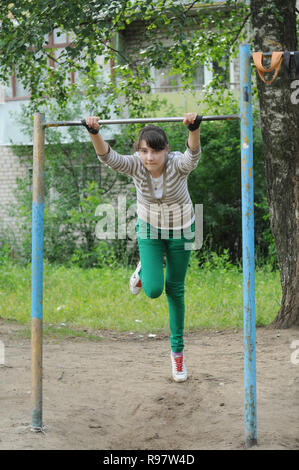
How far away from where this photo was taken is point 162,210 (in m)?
3.47

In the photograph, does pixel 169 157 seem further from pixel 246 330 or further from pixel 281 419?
pixel 281 419

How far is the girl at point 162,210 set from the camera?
130 inches

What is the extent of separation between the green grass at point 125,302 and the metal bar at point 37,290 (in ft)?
9.78

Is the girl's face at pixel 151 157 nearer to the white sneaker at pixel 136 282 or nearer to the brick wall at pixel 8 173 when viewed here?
the white sneaker at pixel 136 282

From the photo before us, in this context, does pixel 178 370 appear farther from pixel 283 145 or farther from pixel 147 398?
pixel 283 145

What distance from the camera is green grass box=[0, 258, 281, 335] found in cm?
620

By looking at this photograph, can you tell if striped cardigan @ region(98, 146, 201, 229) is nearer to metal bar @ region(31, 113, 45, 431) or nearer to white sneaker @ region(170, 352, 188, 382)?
metal bar @ region(31, 113, 45, 431)

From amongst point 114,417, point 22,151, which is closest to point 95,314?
point 114,417

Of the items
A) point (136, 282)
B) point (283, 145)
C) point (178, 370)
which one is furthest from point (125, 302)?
point (178, 370)

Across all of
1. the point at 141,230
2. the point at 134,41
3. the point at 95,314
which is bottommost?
the point at 95,314

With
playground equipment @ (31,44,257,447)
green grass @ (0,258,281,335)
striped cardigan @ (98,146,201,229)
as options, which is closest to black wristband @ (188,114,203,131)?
playground equipment @ (31,44,257,447)

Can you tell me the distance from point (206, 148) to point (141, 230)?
23.9 ft

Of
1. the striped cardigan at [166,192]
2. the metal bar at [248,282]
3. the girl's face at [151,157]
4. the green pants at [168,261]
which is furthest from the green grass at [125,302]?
the metal bar at [248,282]

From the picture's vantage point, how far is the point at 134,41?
13461 mm
